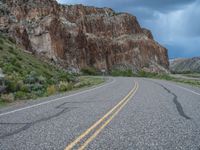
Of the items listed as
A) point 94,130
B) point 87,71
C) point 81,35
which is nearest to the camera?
point 94,130

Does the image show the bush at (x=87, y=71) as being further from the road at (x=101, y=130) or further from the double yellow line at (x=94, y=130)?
the double yellow line at (x=94, y=130)

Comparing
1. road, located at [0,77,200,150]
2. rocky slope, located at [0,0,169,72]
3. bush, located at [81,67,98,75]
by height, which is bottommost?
road, located at [0,77,200,150]

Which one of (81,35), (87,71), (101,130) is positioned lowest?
(101,130)

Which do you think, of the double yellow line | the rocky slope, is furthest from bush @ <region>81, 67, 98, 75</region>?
the double yellow line

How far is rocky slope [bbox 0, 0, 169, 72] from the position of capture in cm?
8638

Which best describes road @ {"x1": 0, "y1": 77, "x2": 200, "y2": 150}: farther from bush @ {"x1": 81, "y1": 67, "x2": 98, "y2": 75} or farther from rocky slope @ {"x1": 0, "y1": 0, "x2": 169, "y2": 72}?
bush @ {"x1": 81, "y1": 67, "x2": 98, "y2": 75}

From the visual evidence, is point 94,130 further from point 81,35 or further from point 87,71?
point 81,35

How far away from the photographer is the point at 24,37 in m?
73.8

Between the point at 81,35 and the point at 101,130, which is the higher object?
the point at 81,35

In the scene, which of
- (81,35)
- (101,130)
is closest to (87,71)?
(81,35)

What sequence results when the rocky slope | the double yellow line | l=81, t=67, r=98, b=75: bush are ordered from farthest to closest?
l=81, t=67, r=98, b=75: bush < the rocky slope < the double yellow line

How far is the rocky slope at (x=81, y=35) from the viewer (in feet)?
283

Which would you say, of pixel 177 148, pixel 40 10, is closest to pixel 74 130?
pixel 177 148

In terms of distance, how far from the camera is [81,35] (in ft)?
335
